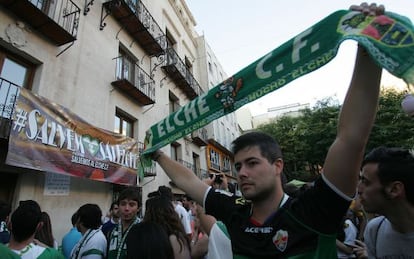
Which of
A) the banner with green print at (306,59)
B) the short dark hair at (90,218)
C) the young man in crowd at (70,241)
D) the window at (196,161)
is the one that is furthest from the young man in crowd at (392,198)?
the window at (196,161)

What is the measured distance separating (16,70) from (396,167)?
766cm

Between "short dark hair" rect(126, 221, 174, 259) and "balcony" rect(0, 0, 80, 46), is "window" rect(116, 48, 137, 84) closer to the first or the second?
"balcony" rect(0, 0, 80, 46)

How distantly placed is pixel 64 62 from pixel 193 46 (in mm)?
16446

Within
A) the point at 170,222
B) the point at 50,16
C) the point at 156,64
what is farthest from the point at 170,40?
the point at 170,222

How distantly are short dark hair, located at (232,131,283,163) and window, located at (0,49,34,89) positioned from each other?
21.4ft

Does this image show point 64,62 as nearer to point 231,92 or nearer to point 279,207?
point 231,92

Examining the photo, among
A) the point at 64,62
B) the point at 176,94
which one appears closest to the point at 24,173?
the point at 64,62

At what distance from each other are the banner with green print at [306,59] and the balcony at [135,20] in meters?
8.97

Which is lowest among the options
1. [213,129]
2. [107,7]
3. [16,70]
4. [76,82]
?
[16,70]

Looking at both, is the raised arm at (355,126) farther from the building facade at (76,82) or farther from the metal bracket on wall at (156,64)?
the metal bracket on wall at (156,64)

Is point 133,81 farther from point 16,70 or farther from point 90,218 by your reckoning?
point 90,218

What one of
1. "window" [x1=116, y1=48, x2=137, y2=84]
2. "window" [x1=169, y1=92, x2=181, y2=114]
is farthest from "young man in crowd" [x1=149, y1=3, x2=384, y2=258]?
"window" [x1=169, y1=92, x2=181, y2=114]

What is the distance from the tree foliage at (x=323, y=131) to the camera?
15.9 m

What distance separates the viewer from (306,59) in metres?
1.45
